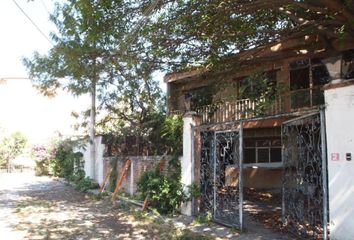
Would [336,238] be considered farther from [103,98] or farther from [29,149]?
[29,149]

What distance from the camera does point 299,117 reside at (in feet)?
25.4

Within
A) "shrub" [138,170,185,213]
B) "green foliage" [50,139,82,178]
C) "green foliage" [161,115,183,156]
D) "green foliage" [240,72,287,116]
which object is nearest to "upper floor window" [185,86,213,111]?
"green foliage" [161,115,183,156]

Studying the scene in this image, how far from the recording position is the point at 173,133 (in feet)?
40.3

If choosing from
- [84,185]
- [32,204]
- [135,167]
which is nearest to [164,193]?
[135,167]

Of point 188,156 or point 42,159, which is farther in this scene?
point 42,159

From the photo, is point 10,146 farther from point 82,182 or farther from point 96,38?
point 96,38

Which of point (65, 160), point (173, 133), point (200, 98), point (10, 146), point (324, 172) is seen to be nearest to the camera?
point (324, 172)

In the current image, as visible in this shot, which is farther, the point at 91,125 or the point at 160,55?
the point at 91,125

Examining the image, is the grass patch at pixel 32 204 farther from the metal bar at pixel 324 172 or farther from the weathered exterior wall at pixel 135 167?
the metal bar at pixel 324 172

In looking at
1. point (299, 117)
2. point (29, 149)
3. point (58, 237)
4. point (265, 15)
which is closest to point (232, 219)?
point (299, 117)

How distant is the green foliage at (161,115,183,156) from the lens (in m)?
11.7

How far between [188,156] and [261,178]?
865 cm

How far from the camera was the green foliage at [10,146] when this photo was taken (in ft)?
101

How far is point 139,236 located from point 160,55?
4.55 metres
